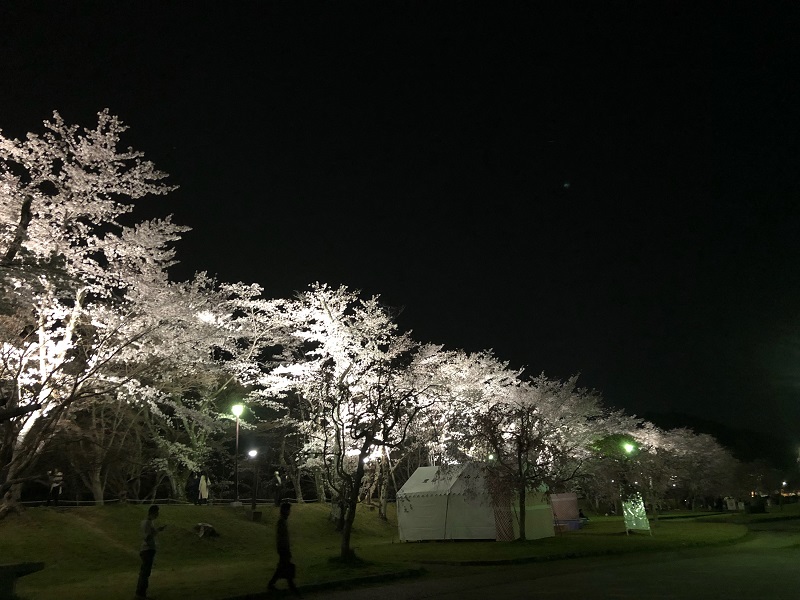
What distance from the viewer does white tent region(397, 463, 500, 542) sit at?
22.9 meters

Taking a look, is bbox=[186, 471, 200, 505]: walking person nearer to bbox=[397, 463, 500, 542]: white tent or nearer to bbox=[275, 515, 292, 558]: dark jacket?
bbox=[397, 463, 500, 542]: white tent

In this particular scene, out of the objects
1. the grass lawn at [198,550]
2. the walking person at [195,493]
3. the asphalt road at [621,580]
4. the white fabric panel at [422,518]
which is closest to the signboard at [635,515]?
the grass lawn at [198,550]

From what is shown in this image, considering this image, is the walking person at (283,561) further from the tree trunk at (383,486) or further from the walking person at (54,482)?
the tree trunk at (383,486)

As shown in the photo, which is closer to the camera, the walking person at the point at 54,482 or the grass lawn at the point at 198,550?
the grass lawn at the point at 198,550

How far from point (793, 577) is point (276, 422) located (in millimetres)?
23418

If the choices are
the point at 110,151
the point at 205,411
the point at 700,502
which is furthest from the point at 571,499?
the point at 700,502

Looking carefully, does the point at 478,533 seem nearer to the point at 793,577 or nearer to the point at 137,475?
the point at 793,577

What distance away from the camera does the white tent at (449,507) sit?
22.9 m

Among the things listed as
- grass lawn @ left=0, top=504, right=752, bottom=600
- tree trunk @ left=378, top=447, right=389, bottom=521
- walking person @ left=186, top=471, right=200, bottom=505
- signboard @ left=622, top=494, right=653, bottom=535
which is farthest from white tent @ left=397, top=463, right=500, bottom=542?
walking person @ left=186, top=471, right=200, bottom=505

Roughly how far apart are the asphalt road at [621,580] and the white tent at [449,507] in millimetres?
6803

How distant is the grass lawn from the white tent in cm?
108

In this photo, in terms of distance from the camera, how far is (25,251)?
53.0 feet

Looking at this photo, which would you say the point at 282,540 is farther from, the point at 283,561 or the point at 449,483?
the point at 449,483

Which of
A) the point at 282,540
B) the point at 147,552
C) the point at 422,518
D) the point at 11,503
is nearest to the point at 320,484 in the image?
the point at 422,518
